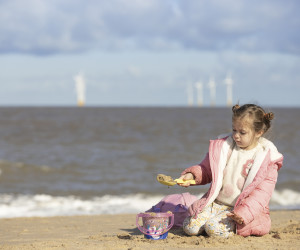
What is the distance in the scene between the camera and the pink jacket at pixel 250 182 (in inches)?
170

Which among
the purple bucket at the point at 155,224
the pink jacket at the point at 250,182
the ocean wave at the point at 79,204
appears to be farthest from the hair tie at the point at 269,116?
the ocean wave at the point at 79,204

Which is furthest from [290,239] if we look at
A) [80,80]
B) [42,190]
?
[80,80]

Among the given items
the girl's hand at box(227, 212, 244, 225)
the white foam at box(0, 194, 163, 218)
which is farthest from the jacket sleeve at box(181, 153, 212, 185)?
the white foam at box(0, 194, 163, 218)

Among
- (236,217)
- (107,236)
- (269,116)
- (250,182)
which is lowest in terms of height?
(107,236)

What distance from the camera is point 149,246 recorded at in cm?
415

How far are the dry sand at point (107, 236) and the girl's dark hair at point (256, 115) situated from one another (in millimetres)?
1013

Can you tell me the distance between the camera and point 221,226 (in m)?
→ 4.40

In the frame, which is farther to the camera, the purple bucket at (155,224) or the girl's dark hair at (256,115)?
the purple bucket at (155,224)

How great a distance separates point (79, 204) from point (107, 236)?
3570 millimetres

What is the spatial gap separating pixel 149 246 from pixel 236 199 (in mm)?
922

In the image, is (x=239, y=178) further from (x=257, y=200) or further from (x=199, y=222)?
(x=199, y=222)

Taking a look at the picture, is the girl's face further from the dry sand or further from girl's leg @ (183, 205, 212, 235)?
the dry sand

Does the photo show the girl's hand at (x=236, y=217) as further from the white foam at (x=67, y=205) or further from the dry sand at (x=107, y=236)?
the white foam at (x=67, y=205)

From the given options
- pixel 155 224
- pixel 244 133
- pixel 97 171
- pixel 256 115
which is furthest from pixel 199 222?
pixel 97 171
